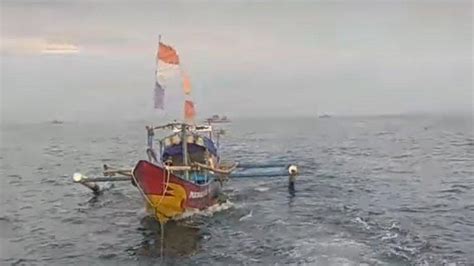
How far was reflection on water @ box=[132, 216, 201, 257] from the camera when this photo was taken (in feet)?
52.3

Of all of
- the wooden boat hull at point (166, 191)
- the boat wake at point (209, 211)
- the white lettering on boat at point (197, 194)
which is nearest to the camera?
the wooden boat hull at point (166, 191)

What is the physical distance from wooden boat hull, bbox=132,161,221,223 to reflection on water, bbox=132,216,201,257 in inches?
12.8

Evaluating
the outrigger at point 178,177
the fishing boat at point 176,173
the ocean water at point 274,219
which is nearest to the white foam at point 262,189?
the ocean water at point 274,219

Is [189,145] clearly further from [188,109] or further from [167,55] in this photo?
[167,55]

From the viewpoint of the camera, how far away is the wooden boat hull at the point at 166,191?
1650 centimetres

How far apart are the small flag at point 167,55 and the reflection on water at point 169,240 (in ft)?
15.5

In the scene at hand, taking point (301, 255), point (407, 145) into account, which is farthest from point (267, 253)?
point (407, 145)

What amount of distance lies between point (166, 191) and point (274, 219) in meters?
3.84

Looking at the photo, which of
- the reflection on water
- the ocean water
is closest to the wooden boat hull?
the reflection on water

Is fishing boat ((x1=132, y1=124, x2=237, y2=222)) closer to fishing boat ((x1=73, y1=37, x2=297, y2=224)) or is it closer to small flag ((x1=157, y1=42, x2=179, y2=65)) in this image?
fishing boat ((x1=73, y1=37, x2=297, y2=224))

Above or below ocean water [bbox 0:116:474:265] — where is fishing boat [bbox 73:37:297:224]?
above

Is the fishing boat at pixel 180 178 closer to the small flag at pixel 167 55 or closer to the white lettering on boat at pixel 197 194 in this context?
→ the white lettering on boat at pixel 197 194

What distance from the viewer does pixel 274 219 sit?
19.0 meters

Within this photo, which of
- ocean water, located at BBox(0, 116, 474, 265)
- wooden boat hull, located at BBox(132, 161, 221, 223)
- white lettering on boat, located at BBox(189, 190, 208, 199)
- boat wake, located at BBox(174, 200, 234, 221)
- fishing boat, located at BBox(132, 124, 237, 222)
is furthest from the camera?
boat wake, located at BBox(174, 200, 234, 221)
